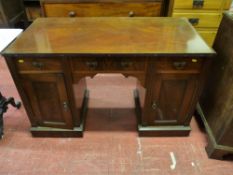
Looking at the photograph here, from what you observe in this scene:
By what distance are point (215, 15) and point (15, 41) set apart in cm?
185

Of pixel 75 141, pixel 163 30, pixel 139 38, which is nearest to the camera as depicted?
pixel 139 38

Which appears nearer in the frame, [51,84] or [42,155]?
[51,84]

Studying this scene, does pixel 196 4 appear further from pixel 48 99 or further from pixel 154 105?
pixel 48 99

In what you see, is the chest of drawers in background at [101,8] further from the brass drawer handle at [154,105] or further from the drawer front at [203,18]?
the brass drawer handle at [154,105]

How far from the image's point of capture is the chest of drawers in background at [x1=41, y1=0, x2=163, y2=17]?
185 cm

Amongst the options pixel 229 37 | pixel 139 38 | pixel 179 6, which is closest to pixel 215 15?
pixel 179 6

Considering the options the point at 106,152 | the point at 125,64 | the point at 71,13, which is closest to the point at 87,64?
the point at 125,64

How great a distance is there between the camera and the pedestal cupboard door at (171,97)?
48.4 inches

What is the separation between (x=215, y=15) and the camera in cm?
188

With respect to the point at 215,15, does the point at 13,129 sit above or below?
below

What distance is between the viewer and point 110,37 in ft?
4.11

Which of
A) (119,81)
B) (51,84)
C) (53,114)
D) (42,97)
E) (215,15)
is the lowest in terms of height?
(119,81)

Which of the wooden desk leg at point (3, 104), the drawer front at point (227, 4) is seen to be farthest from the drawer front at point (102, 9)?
the wooden desk leg at point (3, 104)

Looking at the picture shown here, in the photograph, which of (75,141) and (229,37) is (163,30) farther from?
(75,141)
